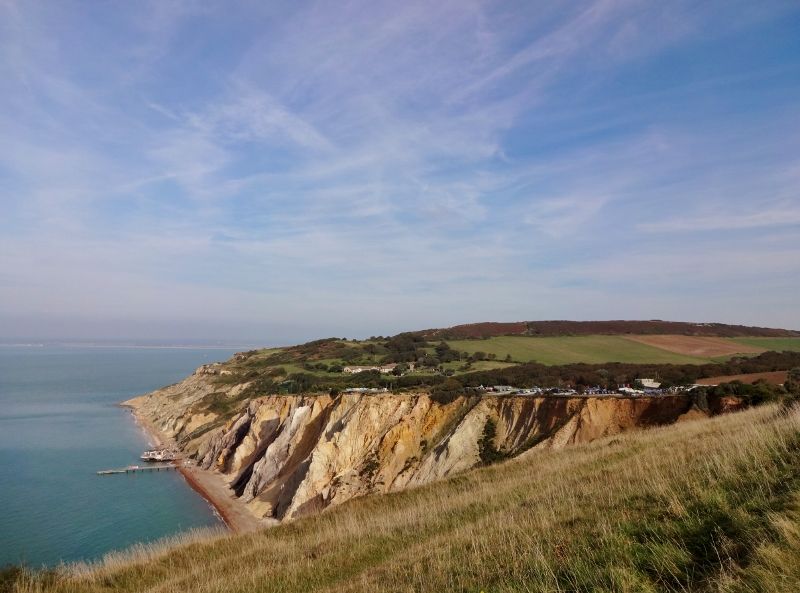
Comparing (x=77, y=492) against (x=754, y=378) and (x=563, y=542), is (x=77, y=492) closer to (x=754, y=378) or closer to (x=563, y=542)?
(x=563, y=542)

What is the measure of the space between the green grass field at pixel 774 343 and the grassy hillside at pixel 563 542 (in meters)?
68.6

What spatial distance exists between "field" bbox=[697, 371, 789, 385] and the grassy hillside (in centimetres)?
2936

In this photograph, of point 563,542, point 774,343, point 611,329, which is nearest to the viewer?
point 563,542

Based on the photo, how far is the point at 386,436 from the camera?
1524 inches

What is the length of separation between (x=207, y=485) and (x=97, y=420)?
147 ft

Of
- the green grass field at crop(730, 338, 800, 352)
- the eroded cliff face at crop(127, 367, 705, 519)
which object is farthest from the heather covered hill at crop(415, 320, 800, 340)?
the eroded cliff face at crop(127, 367, 705, 519)

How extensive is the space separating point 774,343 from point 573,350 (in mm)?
28312

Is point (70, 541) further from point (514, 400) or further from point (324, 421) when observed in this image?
point (514, 400)

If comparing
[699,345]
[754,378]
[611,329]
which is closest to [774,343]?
[699,345]

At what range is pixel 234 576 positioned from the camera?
24.3ft

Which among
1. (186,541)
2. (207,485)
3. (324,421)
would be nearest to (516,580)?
(186,541)

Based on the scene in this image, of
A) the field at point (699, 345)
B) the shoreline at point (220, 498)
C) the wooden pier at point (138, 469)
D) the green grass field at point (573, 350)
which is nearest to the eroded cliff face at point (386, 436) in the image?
the shoreline at point (220, 498)

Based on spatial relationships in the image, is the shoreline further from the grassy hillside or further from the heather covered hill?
the heather covered hill

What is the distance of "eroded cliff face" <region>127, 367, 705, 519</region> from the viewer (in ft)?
105
